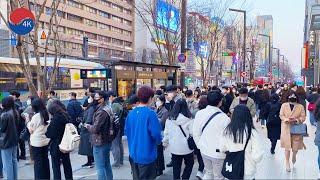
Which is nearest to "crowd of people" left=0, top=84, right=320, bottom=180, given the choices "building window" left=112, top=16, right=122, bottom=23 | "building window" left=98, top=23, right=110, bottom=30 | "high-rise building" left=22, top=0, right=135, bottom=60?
"high-rise building" left=22, top=0, right=135, bottom=60

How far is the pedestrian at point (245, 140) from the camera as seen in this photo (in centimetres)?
491

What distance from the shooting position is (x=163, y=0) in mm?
24719

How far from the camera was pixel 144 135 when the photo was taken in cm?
547

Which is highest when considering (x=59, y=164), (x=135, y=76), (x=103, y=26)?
(x=103, y=26)

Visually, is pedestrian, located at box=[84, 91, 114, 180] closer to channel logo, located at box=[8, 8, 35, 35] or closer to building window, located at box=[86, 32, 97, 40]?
channel logo, located at box=[8, 8, 35, 35]

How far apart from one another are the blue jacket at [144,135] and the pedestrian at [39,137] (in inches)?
86.6

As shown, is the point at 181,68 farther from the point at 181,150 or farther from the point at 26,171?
the point at 181,150

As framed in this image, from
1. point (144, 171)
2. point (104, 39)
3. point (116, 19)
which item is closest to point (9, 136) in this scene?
point (144, 171)

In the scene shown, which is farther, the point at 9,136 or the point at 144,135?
the point at 9,136

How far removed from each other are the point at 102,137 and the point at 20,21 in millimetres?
3886

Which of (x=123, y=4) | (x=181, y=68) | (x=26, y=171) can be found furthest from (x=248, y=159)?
(x=123, y=4)

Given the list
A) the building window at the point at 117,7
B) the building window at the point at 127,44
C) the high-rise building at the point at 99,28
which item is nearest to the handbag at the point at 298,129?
the high-rise building at the point at 99,28

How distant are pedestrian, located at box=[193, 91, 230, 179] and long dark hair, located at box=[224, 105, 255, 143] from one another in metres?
0.27

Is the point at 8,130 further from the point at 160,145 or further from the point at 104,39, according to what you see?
the point at 104,39
